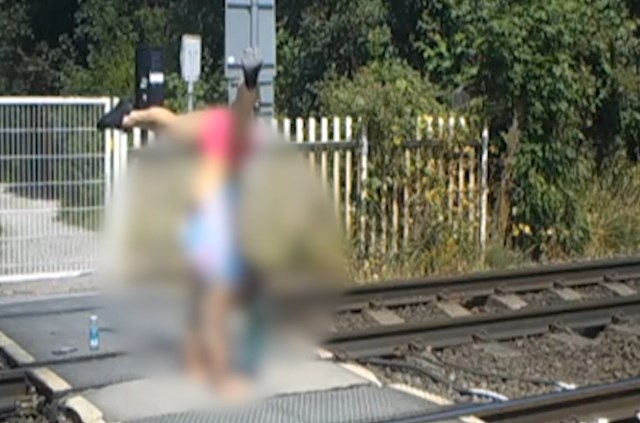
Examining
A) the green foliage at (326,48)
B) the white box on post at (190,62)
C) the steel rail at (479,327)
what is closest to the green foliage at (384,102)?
the steel rail at (479,327)

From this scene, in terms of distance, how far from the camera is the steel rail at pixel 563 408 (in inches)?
258

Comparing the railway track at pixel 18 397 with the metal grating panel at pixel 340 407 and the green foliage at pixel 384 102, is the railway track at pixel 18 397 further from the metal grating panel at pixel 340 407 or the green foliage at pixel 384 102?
the green foliage at pixel 384 102

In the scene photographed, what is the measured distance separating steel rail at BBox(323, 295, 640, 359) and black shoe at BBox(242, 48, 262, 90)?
7573 millimetres

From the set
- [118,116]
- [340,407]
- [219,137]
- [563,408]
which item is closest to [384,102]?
[563,408]

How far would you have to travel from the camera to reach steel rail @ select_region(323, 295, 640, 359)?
914 centimetres

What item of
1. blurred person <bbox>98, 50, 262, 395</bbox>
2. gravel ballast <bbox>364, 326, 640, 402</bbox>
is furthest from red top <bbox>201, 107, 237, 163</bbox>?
gravel ballast <bbox>364, 326, 640, 402</bbox>

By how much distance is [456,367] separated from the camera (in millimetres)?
8695

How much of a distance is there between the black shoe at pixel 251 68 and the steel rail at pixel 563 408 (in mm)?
5380

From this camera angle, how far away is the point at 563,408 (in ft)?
22.9

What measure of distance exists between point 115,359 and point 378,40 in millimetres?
11060

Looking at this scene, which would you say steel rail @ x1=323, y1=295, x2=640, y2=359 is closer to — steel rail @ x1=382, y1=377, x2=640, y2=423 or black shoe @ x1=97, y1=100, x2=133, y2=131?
steel rail @ x1=382, y1=377, x2=640, y2=423

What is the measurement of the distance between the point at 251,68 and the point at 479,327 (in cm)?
924

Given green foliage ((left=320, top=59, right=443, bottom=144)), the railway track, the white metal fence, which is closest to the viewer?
the railway track

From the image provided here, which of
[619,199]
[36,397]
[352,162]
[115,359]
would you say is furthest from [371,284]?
[619,199]
